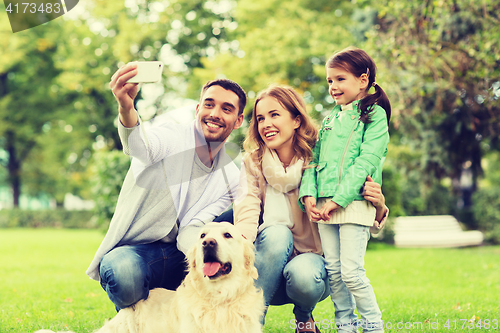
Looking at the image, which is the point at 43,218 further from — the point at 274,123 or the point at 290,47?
the point at 274,123

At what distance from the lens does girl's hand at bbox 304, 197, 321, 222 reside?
2781 mm

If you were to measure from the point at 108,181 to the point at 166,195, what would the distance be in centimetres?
909

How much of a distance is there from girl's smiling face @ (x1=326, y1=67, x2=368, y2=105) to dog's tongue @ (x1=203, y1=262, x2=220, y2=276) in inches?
59.6

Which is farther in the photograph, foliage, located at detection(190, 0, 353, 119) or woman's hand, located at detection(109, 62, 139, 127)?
foliage, located at detection(190, 0, 353, 119)

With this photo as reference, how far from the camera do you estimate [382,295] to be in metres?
5.29

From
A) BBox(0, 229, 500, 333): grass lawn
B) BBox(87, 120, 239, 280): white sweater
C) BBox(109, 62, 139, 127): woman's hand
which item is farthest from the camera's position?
BBox(0, 229, 500, 333): grass lawn

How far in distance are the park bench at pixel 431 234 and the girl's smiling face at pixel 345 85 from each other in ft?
33.1

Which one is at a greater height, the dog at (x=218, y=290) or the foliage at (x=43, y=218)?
the dog at (x=218, y=290)

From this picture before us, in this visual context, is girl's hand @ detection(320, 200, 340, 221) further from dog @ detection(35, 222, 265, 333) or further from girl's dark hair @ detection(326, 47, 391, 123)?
girl's dark hair @ detection(326, 47, 391, 123)

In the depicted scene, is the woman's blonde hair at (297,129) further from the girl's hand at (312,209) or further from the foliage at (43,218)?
the foliage at (43,218)

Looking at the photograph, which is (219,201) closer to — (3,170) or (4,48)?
(4,48)

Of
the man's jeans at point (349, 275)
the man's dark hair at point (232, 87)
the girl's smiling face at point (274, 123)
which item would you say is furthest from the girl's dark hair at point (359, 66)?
the man's jeans at point (349, 275)

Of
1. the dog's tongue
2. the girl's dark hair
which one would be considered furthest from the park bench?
the dog's tongue

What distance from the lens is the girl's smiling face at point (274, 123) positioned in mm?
3072
